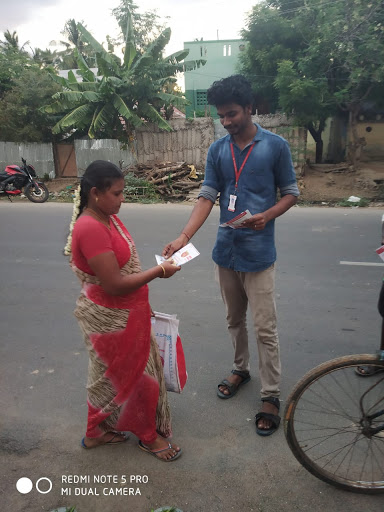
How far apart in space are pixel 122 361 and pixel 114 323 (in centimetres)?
21

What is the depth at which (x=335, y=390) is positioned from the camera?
2797 mm

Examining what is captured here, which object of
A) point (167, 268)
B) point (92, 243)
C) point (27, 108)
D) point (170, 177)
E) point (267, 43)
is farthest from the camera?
point (27, 108)

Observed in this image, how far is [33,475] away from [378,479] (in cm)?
174

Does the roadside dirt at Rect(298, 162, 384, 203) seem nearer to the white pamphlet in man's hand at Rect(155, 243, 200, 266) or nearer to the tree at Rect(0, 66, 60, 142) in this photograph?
the tree at Rect(0, 66, 60, 142)

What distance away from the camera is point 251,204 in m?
2.46

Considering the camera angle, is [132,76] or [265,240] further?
[132,76]

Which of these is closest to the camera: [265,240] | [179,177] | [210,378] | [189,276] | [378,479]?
[378,479]

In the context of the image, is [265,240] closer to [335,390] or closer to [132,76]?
[335,390]

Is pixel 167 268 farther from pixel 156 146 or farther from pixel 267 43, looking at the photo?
pixel 267 43

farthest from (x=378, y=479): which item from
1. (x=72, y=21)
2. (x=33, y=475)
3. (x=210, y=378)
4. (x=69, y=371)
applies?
(x=72, y=21)

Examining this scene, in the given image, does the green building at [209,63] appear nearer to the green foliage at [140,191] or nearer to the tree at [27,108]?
the tree at [27,108]

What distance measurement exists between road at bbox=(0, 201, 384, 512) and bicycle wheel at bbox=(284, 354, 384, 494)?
0.10 meters

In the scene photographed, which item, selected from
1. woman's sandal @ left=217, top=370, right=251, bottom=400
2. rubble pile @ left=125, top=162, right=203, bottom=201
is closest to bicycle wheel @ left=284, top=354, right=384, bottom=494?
woman's sandal @ left=217, top=370, right=251, bottom=400

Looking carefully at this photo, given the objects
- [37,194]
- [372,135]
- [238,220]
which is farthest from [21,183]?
[372,135]
